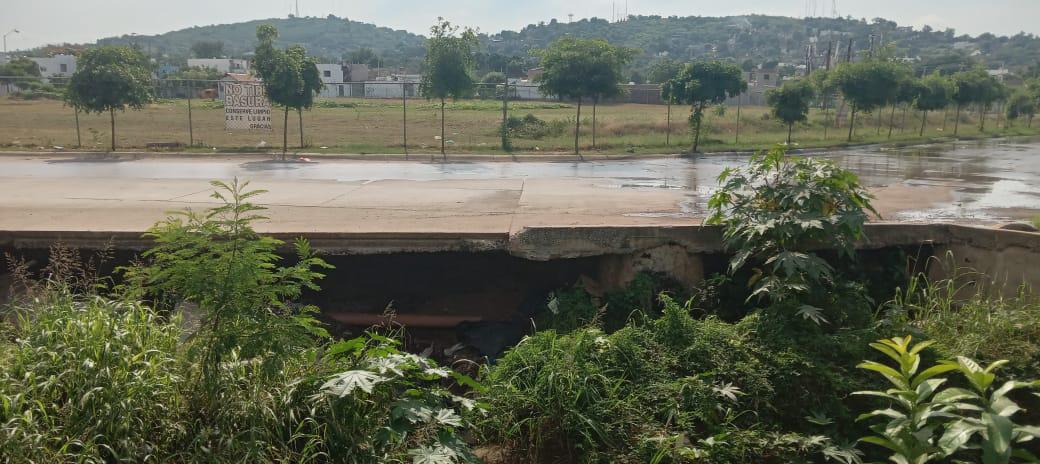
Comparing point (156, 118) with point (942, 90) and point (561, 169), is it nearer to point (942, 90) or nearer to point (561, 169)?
point (561, 169)

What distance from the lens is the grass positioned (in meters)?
24.3

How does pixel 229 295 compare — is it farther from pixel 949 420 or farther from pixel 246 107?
pixel 246 107

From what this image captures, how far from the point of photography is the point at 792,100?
1117 inches

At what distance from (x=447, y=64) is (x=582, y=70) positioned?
Result: 159 inches

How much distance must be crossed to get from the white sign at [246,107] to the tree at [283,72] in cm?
129

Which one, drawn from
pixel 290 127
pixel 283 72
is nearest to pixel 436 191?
pixel 283 72

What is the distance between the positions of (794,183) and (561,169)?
1173cm

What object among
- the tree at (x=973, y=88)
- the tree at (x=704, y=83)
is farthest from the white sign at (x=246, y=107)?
the tree at (x=973, y=88)

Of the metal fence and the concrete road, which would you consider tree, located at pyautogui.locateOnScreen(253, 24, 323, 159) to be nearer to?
the metal fence

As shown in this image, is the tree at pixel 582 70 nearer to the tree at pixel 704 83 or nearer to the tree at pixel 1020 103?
the tree at pixel 704 83

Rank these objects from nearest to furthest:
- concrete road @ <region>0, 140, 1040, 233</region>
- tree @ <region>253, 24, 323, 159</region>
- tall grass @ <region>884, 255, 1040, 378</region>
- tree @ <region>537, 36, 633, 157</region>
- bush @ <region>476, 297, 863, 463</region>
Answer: bush @ <region>476, 297, 863, 463</region>, tall grass @ <region>884, 255, 1040, 378</region>, concrete road @ <region>0, 140, 1040, 233</region>, tree @ <region>253, 24, 323, 159</region>, tree @ <region>537, 36, 633, 157</region>

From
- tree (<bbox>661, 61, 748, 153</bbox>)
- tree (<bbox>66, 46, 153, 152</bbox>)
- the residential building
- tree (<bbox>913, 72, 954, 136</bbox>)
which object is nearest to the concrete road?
tree (<bbox>66, 46, 153, 152</bbox>)

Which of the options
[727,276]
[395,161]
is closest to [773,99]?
[395,161]

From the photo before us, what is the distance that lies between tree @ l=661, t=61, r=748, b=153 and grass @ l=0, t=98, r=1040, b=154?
1.31 m
